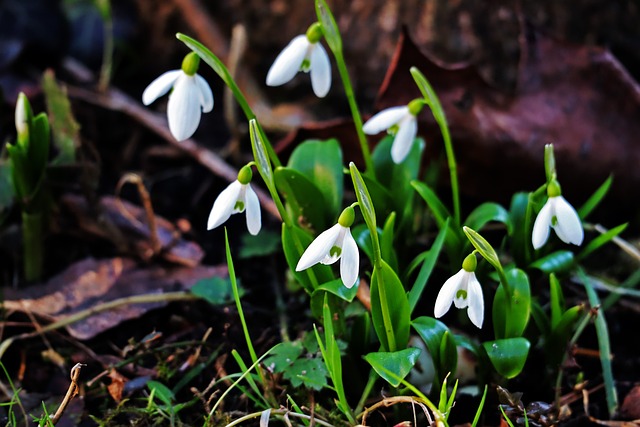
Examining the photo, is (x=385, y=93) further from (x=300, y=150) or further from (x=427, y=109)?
(x=300, y=150)

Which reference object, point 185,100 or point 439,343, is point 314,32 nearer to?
point 185,100

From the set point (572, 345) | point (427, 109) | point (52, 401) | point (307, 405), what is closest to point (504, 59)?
point (427, 109)

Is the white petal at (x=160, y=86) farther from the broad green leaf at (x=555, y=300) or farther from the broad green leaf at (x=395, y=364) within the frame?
the broad green leaf at (x=555, y=300)

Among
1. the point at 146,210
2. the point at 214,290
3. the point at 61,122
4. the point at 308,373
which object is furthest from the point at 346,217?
the point at 61,122

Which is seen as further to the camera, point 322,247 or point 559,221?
point 559,221

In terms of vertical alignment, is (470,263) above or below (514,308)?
above

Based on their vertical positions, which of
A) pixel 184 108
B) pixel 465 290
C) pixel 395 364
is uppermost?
pixel 184 108

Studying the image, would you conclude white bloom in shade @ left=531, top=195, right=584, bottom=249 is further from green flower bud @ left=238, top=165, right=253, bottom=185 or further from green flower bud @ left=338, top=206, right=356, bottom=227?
green flower bud @ left=238, top=165, right=253, bottom=185
